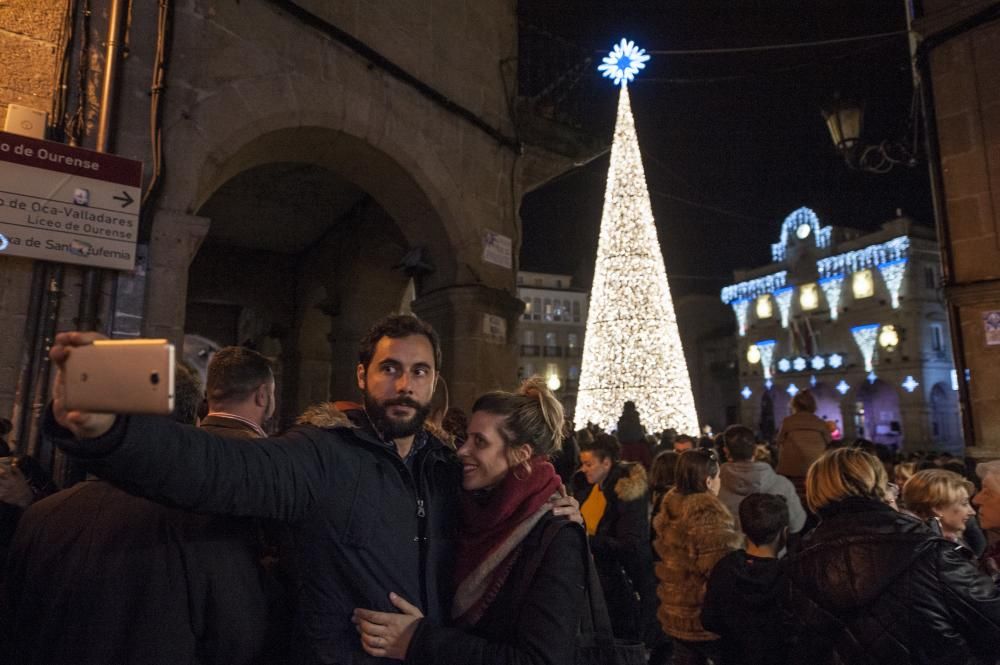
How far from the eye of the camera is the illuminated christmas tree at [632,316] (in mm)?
14398

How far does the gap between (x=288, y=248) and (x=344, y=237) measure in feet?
5.78

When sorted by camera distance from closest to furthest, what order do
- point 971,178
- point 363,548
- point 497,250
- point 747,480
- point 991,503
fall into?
1. point 363,548
2. point 991,503
3. point 747,480
4. point 971,178
5. point 497,250

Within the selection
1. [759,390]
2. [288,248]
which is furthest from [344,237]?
[759,390]

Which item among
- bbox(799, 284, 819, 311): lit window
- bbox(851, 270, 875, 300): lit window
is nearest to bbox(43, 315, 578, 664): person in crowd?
bbox(851, 270, 875, 300): lit window

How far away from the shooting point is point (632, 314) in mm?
14562

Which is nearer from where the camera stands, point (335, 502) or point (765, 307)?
point (335, 502)

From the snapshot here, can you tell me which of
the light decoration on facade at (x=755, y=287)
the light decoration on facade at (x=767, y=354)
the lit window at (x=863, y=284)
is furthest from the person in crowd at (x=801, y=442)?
the light decoration on facade at (x=755, y=287)

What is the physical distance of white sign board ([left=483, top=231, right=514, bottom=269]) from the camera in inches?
289

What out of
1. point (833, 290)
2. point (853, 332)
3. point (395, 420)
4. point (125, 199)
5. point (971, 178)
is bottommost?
point (395, 420)

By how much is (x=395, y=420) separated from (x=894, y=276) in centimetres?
4464

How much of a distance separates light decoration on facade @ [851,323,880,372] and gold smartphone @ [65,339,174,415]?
45925 mm

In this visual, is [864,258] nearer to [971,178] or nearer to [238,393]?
[971,178]

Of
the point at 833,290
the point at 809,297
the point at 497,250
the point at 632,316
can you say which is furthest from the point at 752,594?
the point at 809,297

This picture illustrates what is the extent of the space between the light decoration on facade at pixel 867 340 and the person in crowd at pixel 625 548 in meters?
42.4
